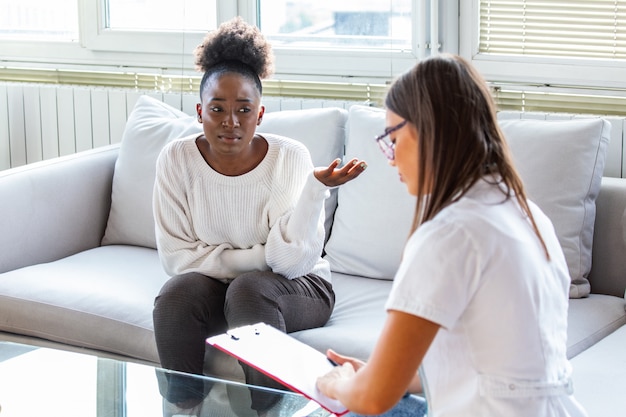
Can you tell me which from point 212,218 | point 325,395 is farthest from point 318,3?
point 325,395

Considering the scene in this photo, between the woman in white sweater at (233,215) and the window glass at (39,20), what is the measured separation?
1409mm

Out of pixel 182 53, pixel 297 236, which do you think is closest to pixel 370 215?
pixel 297 236

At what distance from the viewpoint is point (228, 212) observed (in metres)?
2.30

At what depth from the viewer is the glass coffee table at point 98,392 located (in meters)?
1.75

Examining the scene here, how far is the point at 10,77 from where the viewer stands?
372cm

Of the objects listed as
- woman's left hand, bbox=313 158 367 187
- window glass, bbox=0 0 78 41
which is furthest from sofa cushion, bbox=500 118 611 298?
window glass, bbox=0 0 78 41

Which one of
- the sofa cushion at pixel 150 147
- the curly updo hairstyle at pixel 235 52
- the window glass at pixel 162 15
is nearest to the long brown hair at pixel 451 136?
the curly updo hairstyle at pixel 235 52

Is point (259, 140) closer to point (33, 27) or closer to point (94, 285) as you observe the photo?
point (94, 285)

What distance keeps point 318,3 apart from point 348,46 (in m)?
0.17

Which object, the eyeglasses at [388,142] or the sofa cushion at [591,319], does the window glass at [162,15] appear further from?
the eyeglasses at [388,142]

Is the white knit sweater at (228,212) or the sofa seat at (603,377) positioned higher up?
the white knit sweater at (228,212)

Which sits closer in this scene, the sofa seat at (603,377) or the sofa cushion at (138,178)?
the sofa seat at (603,377)

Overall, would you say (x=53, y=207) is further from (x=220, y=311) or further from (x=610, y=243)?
(x=610, y=243)

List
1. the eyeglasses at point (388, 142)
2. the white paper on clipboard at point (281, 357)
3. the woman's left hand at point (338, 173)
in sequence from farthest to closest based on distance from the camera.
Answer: the woman's left hand at point (338, 173) < the white paper on clipboard at point (281, 357) < the eyeglasses at point (388, 142)
